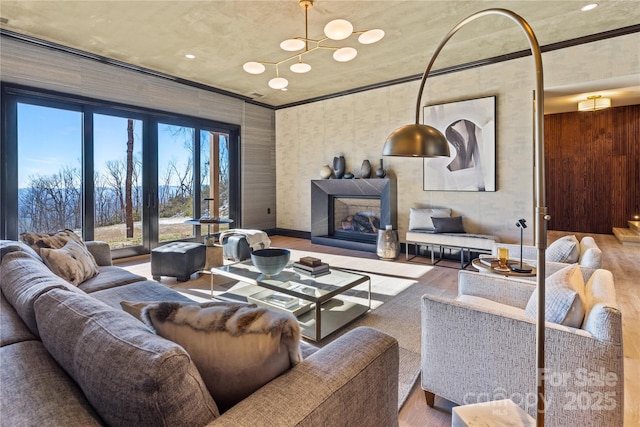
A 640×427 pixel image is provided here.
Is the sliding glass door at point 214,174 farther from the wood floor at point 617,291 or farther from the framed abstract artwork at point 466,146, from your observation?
the framed abstract artwork at point 466,146

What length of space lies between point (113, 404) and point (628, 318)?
12.4ft

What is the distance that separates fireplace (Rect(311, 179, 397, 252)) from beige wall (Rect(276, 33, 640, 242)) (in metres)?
0.27

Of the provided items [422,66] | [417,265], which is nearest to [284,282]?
[417,265]

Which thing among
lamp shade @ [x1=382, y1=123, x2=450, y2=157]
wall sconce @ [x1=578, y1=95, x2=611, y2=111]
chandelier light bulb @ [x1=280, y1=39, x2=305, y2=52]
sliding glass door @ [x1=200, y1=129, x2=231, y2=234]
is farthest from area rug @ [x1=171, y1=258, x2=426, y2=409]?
wall sconce @ [x1=578, y1=95, x2=611, y2=111]

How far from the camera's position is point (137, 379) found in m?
0.70

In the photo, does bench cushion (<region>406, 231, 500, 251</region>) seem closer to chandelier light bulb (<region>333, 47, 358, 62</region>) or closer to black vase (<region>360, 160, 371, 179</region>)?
black vase (<region>360, 160, 371, 179</region>)

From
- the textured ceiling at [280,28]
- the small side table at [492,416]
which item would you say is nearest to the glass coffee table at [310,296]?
the small side table at [492,416]

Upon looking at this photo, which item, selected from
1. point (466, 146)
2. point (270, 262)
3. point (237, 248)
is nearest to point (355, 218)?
point (466, 146)

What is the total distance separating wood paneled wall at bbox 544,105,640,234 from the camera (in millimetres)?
6625

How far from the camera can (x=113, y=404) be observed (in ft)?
2.40

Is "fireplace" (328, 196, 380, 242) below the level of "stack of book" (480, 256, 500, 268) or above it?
above

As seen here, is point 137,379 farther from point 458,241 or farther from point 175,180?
point 175,180

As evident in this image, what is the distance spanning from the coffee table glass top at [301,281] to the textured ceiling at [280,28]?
2631mm

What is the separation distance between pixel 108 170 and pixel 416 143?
4.90 meters
